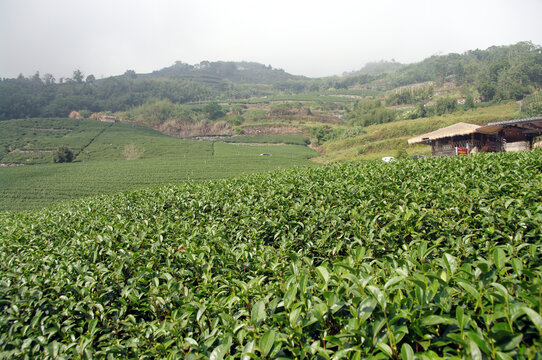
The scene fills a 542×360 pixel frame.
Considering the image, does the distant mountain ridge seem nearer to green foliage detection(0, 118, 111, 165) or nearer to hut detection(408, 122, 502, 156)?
green foliage detection(0, 118, 111, 165)

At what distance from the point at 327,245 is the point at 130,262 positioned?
182 centimetres

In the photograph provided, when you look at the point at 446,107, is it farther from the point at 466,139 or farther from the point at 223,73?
the point at 223,73

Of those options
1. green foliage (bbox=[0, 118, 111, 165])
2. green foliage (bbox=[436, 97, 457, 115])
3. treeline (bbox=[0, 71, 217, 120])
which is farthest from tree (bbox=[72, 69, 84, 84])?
green foliage (bbox=[436, 97, 457, 115])

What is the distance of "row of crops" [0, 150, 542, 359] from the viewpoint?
1178 mm

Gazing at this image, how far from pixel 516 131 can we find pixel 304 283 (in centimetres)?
1810

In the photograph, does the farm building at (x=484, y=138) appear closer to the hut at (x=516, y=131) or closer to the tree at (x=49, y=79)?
the hut at (x=516, y=131)

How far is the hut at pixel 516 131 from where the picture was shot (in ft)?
43.5

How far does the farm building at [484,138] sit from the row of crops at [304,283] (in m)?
12.1

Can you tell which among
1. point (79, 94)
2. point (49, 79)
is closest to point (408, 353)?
point (79, 94)

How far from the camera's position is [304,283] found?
1.49 meters

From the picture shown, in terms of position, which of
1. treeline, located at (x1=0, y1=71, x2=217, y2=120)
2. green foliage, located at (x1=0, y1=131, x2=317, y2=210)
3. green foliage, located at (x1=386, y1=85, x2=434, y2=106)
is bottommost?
green foliage, located at (x1=0, y1=131, x2=317, y2=210)

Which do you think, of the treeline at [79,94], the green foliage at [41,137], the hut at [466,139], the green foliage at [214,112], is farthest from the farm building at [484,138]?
the treeline at [79,94]

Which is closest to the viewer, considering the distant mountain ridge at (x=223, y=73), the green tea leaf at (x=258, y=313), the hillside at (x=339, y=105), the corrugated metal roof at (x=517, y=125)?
the green tea leaf at (x=258, y=313)

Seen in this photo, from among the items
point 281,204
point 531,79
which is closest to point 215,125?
point 531,79
